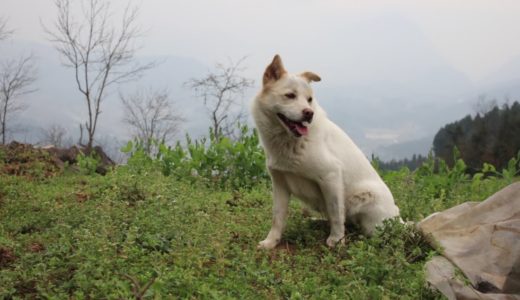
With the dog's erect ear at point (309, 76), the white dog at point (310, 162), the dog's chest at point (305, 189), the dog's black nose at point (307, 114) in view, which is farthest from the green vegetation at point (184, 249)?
the dog's erect ear at point (309, 76)

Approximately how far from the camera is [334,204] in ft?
16.9

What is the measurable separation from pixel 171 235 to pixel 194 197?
2.27 metres

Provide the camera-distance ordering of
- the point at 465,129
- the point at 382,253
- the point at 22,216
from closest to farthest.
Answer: the point at 382,253, the point at 22,216, the point at 465,129

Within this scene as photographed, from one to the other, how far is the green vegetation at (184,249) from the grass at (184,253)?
0.01 meters

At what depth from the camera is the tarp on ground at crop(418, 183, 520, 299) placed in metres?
3.98

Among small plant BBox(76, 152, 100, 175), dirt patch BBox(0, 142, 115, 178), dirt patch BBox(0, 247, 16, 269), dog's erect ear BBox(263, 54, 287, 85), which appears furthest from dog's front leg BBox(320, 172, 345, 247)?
small plant BBox(76, 152, 100, 175)

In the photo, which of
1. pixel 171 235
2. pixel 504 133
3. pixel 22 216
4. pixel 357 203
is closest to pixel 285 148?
pixel 357 203

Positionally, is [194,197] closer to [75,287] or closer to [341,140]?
[341,140]

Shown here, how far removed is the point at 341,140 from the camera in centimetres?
543

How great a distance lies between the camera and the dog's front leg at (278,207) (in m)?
5.35

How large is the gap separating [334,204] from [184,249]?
1.65 meters

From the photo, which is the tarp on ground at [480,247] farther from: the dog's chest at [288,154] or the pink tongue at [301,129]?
the pink tongue at [301,129]

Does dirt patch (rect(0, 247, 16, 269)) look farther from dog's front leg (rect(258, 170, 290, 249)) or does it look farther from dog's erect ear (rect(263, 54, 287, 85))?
dog's erect ear (rect(263, 54, 287, 85))

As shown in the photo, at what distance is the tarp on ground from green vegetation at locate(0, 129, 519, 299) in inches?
6.6
